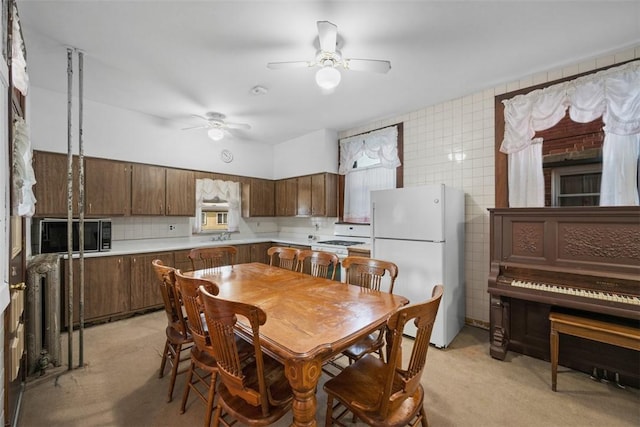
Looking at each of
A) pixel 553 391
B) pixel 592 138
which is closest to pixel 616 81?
pixel 592 138

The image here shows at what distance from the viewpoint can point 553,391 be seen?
2.02m

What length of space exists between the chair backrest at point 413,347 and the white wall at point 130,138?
13.4 ft

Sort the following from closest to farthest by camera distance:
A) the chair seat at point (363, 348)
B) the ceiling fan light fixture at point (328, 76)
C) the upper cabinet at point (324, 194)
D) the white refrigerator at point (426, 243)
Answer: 1. the chair seat at point (363, 348)
2. the ceiling fan light fixture at point (328, 76)
3. the white refrigerator at point (426, 243)
4. the upper cabinet at point (324, 194)

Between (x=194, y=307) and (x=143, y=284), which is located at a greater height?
(x=194, y=307)

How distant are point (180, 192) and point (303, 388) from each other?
3.83m

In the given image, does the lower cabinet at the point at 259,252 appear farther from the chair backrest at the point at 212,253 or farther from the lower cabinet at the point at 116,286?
the chair backrest at the point at 212,253

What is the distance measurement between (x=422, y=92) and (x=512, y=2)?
1340 mm

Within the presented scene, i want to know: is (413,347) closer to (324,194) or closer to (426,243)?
(426,243)

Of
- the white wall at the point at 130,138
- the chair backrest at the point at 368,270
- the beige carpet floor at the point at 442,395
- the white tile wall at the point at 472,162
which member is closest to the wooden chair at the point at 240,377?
the beige carpet floor at the point at 442,395

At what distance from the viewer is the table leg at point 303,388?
1.09m

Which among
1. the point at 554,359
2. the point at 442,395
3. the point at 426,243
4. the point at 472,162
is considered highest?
the point at 472,162

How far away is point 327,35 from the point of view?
1.91 meters

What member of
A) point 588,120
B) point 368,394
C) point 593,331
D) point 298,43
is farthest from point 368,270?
point 588,120

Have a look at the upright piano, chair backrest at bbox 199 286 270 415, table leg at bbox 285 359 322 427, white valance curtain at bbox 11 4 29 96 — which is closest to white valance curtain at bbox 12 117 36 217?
white valance curtain at bbox 11 4 29 96
